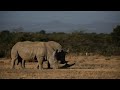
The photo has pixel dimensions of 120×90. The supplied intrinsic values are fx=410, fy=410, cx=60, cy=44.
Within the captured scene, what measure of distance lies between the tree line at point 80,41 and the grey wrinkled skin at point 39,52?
31.3 ft

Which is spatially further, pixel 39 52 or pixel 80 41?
pixel 80 41

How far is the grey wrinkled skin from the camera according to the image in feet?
52.7

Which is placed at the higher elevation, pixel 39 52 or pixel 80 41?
pixel 80 41

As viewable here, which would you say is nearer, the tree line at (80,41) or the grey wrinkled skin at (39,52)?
the grey wrinkled skin at (39,52)

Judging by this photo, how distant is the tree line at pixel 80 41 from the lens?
1168 inches

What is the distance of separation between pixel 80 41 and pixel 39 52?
24.8m

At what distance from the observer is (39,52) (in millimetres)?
16141

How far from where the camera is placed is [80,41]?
134ft
